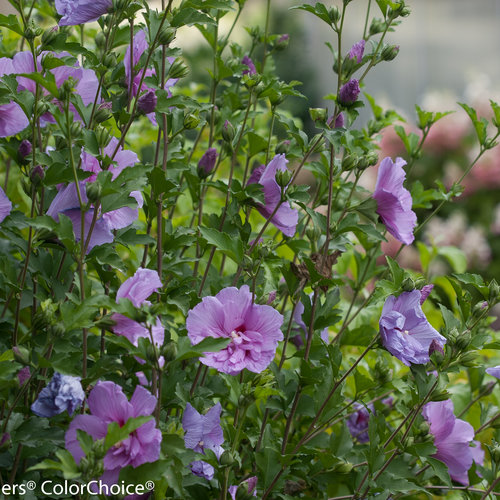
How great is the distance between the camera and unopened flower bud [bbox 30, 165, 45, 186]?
679mm

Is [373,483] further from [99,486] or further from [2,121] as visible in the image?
[2,121]

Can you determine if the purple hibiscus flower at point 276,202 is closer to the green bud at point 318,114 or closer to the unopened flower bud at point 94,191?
the green bud at point 318,114

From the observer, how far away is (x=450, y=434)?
78cm

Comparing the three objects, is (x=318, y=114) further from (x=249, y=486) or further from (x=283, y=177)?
(x=249, y=486)

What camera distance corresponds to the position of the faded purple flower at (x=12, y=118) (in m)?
0.73

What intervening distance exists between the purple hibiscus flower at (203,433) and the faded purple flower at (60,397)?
101 millimetres

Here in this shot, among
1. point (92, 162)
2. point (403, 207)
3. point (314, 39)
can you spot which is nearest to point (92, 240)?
point (92, 162)

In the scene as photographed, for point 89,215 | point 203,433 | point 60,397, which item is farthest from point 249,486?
point 89,215

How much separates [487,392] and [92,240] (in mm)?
569

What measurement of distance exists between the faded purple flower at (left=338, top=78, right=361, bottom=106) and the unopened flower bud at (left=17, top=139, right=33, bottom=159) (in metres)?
0.32

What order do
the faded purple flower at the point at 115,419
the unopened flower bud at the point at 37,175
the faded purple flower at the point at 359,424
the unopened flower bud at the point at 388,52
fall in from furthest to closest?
the faded purple flower at the point at 359,424 < the unopened flower bud at the point at 388,52 < the unopened flower bud at the point at 37,175 < the faded purple flower at the point at 115,419

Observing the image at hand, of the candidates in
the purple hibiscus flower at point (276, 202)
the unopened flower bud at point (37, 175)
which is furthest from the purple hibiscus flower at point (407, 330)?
the unopened flower bud at point (37, 175)

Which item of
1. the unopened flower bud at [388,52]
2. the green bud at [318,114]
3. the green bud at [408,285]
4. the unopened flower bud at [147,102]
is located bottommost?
the green bud at [408,285]

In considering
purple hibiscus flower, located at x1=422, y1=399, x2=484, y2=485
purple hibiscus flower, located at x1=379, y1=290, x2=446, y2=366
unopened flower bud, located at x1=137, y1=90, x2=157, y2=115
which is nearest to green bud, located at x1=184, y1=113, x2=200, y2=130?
unopened flower bud, located at x1=137, y1=90, x2=157, y2=115
